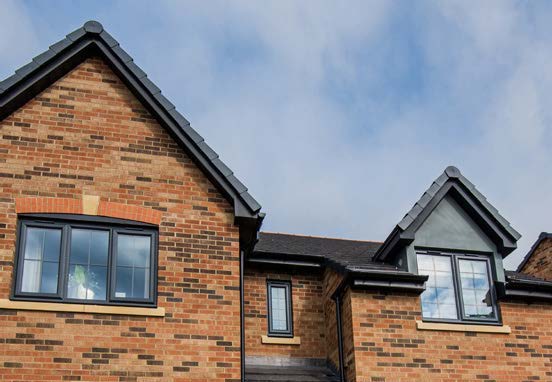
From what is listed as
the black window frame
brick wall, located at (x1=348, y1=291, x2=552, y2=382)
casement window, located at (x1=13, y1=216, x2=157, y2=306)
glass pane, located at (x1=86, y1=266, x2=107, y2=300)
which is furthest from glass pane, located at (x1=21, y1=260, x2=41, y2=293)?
the black window frame

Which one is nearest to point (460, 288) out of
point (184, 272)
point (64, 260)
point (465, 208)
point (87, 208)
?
point (465, 208)

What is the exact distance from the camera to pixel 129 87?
14133 mm

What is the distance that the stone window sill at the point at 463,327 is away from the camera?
47.6ft

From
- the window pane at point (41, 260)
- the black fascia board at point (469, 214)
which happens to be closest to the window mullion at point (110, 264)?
the window pane at point (41, 260)

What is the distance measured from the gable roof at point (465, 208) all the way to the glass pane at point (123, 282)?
5.36m

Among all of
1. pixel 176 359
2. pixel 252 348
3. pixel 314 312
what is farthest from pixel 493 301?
pixel 176 359

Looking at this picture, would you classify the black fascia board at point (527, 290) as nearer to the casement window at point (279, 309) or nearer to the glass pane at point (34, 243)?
the casement window at point (279, 309)

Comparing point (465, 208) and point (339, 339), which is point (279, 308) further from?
point (465, 208)

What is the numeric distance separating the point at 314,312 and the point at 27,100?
7.11 meters

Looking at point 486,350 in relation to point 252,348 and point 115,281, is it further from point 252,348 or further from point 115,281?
point 115,281

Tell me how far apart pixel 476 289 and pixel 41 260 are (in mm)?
8193

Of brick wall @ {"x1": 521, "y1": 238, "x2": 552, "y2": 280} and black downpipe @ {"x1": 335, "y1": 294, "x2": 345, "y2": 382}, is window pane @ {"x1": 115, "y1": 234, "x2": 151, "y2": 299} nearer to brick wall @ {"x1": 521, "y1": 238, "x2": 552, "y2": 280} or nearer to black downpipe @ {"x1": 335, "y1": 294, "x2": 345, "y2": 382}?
black downpipe @ {"x1": 335, "y1": 294, "x2": 345, "y2": 382}

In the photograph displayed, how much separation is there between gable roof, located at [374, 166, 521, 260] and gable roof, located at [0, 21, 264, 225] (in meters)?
3.47

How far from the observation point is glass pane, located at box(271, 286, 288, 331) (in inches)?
631
